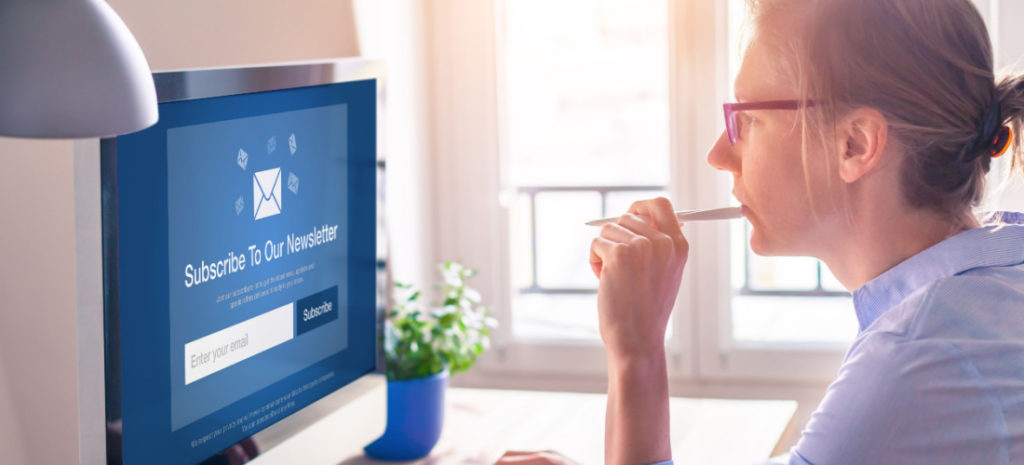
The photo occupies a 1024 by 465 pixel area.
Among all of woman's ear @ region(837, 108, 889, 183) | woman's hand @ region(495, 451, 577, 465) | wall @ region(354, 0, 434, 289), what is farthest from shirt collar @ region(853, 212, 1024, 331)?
wall @ region(354, 0, 434, 289)

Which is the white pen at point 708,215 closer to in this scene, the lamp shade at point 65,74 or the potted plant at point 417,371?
the potted plant at point 417,371

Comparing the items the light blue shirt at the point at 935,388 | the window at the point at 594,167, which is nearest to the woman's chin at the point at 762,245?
the light blue shirt at the point at 935,388

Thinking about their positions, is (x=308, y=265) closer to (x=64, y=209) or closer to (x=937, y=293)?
(x=64, y=209)

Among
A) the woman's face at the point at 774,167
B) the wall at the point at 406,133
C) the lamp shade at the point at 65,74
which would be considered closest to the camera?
the lamp shade at the point at 65,74

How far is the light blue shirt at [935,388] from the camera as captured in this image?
0.96 m

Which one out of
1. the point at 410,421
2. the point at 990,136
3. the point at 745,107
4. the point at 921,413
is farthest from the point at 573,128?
the point at 921,413

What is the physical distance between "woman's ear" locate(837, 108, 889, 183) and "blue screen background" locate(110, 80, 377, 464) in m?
0.70

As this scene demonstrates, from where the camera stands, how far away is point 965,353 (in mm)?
958

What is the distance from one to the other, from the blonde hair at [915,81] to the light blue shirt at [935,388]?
0.49 feet

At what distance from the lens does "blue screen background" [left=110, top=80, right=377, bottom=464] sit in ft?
3.75

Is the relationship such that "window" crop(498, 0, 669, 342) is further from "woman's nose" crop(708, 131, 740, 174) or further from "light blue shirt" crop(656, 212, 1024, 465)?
"light blue shirt" crop(656, 212, 1024, 465)

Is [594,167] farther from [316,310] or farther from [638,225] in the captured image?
[638,225]

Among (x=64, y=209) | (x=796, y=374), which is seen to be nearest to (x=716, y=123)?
(x=796, y=374)

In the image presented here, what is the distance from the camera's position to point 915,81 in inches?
41.7
